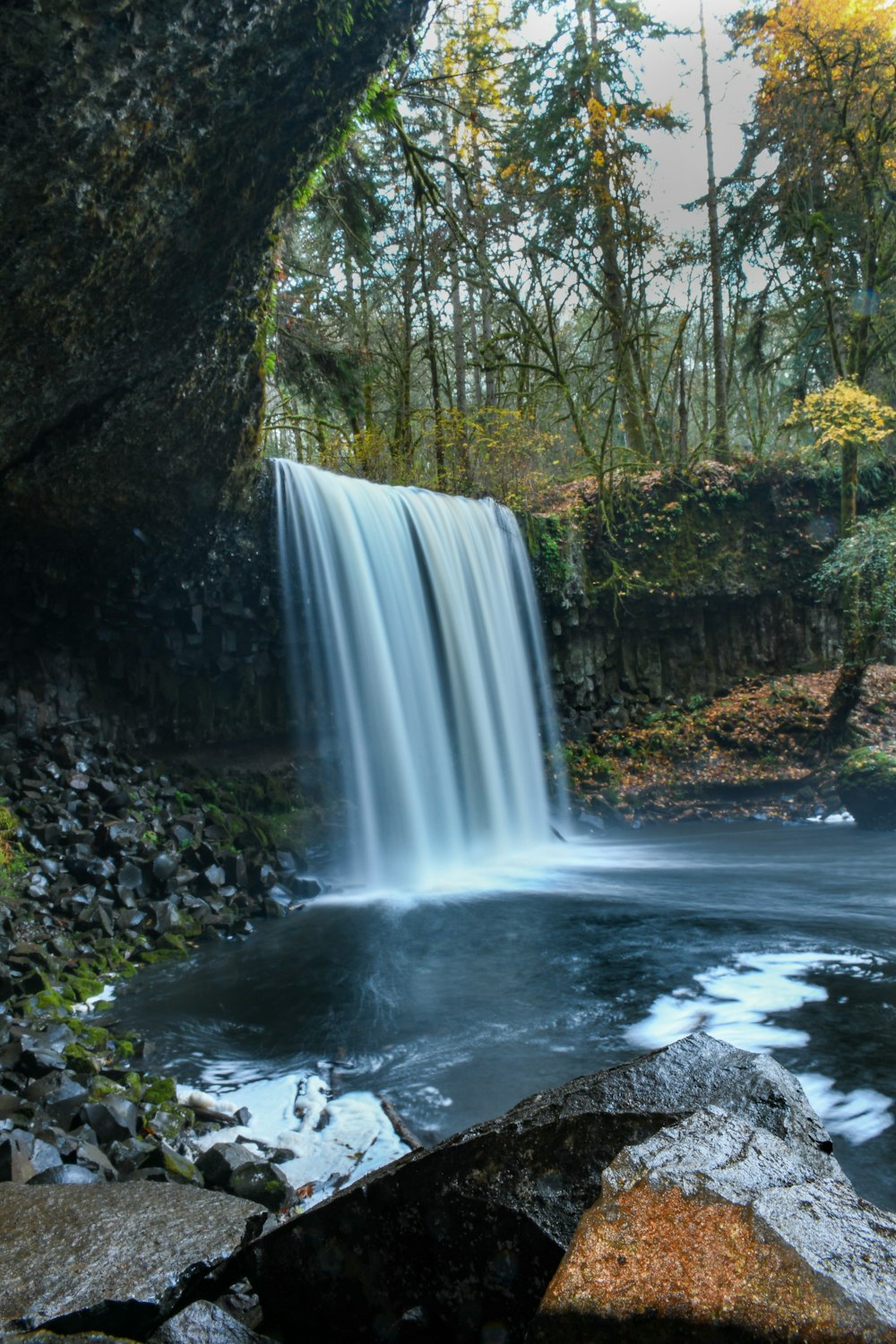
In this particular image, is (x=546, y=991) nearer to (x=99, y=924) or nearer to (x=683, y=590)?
(x=99, y=924)

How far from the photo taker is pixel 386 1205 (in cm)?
185

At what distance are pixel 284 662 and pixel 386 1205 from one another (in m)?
8.89

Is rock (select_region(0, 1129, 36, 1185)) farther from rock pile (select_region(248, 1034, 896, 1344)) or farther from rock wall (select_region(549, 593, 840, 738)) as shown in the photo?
rock wall (select_region(549, 593, 840, 738))

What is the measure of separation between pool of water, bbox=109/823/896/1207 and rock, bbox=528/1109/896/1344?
2.07 metres

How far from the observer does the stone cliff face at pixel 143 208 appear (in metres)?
3.61

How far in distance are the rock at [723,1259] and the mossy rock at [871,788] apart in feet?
33.4

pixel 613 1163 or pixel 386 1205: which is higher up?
pixel 613 1163

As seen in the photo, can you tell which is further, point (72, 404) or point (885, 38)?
point (885, 38)

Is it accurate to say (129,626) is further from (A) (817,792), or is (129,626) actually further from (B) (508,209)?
(B) (508,209)

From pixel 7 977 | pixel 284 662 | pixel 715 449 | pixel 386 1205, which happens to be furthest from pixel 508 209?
pixel 386 1205

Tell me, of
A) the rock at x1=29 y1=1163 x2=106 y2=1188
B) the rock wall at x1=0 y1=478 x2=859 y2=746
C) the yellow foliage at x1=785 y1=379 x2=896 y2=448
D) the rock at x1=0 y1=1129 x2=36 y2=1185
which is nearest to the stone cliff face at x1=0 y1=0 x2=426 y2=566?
the rock wall at x1=0 y1=478 x2=859 y2=746

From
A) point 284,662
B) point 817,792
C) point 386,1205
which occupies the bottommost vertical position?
point 817,792

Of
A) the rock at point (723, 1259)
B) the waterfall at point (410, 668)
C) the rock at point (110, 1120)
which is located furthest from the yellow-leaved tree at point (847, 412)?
the rock at point (723, 1259)

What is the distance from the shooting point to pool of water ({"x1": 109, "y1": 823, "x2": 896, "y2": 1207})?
13.4ft
